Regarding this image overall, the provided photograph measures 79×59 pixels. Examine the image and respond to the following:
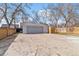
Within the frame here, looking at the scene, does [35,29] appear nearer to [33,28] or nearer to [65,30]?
[33,28]

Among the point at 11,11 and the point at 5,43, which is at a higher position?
the point at 11,11

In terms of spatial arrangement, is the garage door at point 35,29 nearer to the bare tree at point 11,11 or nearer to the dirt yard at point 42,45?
the dirt yard at point 42,45

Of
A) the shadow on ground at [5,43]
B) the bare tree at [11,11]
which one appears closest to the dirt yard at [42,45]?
the shadow on ground at [5,43]

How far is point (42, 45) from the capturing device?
363cm

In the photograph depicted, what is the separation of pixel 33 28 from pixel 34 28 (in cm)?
4

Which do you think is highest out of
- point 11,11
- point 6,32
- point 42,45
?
point 11,11

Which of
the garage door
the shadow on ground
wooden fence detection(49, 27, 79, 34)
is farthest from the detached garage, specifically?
the shadow on ground

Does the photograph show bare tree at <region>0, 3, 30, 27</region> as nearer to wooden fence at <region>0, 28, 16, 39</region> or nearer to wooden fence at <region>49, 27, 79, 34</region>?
wooden fence at <region>0, 28, 16, 39</region>

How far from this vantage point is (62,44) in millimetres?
3629

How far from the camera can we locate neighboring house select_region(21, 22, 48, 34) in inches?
145

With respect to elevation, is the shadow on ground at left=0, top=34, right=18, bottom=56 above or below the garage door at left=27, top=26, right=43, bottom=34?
below

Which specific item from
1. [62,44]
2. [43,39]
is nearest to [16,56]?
[43,39]

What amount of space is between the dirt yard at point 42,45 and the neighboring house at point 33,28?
7cm

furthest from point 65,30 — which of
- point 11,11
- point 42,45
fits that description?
point 11,11
